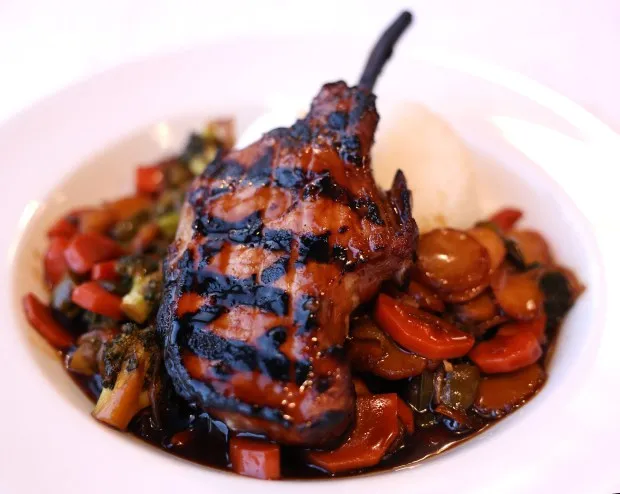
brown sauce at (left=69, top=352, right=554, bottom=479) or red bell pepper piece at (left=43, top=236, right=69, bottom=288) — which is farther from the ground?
red bell pepper piece at (left=43, top=236, right=69, bottom=288)

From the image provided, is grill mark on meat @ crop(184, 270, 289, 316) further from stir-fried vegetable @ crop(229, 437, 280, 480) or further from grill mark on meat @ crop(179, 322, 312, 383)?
stir-fried vegetable @ crop(229, 437, 280, 480)

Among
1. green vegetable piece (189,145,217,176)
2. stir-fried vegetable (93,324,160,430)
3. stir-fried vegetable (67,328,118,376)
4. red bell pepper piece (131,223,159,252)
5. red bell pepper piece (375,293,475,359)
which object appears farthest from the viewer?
green vegetable piece (189,145,217,176)

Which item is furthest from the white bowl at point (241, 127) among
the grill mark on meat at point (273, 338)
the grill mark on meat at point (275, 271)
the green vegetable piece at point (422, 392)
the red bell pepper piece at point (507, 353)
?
the grill mark on meat at point (275, 271)

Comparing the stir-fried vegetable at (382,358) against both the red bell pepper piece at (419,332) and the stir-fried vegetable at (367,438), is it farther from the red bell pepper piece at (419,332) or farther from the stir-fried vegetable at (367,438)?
the stir-fried vegetable at (367,438)

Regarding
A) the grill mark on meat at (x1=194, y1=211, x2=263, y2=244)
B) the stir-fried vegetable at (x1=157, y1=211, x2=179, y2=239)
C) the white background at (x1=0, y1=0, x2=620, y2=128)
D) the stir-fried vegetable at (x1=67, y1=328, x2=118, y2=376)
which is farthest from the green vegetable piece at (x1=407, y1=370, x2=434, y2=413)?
the white background at (x1=0, y1=0, x2=620, y2=128)

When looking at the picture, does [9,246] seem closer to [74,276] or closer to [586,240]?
[74,276]

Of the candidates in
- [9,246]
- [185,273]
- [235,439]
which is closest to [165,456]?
[235,439]

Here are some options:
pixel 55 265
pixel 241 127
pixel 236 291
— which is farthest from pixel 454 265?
pixel 55 265

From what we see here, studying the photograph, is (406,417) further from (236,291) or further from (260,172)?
(260,172)
